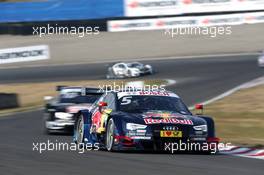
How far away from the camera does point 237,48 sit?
147 feet

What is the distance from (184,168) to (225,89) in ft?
65.2

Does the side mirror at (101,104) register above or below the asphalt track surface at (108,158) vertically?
above

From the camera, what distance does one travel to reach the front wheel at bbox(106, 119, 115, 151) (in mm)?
11453

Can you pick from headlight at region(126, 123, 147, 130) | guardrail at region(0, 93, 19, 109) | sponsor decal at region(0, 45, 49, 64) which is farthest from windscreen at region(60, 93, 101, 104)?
sponsor decal at region(0, 45, 49, 64)

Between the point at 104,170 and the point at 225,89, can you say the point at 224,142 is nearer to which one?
the point at 104,170

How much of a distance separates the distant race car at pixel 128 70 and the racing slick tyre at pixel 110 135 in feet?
84.1

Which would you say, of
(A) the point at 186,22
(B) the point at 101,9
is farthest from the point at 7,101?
(B) the point at 101,9

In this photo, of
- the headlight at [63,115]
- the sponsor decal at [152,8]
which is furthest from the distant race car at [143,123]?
the sponsor decal at [152,8]

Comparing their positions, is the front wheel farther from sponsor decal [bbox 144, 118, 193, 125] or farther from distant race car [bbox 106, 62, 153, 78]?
distant race car [bbox 106, 62, 153, 78]

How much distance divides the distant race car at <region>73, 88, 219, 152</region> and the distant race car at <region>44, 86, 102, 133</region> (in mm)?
4298

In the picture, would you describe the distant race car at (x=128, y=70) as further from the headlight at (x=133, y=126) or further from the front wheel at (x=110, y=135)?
the headlight at (x=133, y=126)

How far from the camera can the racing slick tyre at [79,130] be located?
43.0ft

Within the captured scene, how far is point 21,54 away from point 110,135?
2757cm

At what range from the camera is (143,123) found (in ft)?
36.8
